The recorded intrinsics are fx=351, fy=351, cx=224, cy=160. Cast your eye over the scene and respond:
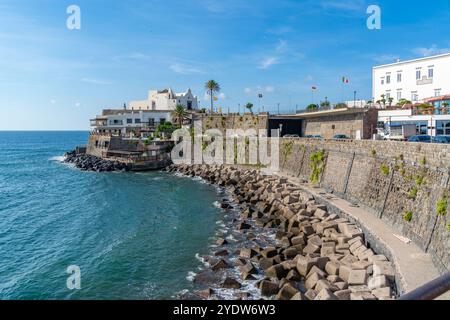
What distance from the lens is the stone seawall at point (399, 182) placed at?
15880 millimetres

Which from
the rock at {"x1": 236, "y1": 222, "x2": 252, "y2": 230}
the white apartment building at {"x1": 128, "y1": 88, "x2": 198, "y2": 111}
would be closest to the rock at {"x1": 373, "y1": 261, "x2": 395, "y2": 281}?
the rock at {"x1": 236, "y1": 222, "x2": 252, "y2": 230}

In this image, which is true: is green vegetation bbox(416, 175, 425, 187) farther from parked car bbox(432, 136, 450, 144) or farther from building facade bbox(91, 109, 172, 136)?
building facade bbox(91, 109, 172, 136)

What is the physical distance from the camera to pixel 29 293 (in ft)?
58.8

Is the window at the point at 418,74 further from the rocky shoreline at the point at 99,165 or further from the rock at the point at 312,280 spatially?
the rocky shoreline at the point at 99,165

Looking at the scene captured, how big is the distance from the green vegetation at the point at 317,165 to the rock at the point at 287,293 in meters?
20.6

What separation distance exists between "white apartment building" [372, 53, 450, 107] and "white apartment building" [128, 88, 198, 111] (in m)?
58.8

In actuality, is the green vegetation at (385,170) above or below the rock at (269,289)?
above

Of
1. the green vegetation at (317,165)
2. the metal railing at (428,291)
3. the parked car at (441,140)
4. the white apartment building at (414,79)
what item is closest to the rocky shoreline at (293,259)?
the green vegetation at (317,165)

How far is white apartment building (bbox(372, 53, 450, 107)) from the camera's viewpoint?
4509 centimetres

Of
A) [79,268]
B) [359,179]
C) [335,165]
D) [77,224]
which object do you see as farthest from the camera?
[335,165]

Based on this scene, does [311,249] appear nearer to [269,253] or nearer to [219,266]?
[269,253]

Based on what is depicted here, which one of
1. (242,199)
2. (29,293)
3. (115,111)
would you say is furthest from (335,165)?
(115,111)
